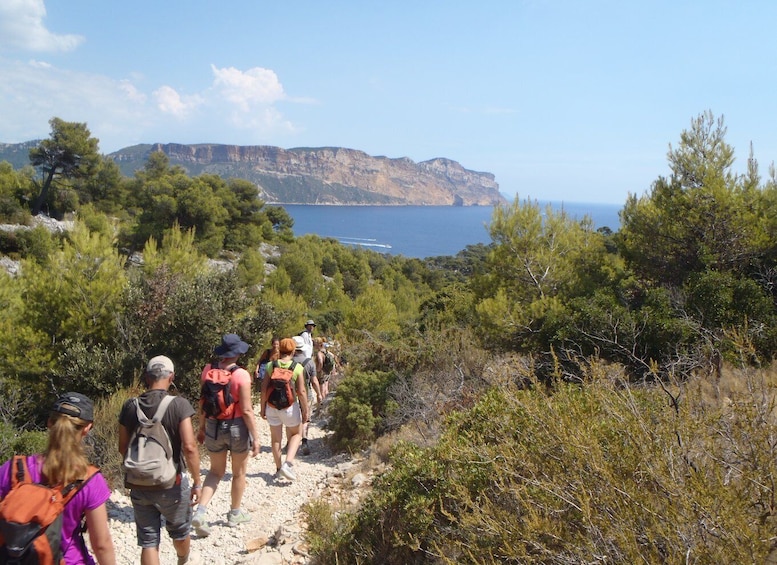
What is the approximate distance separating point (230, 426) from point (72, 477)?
2105 millimetres

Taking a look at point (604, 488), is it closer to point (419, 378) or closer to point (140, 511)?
point (140, 511)

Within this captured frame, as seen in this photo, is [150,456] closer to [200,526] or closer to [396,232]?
[200,526]

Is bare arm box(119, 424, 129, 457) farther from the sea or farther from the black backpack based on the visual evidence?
the sea

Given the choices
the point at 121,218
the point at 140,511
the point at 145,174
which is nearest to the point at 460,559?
the point at 140,511

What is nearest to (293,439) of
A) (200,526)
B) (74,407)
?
(200,526)

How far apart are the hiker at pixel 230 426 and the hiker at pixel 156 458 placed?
93cm

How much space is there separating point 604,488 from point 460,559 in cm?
120

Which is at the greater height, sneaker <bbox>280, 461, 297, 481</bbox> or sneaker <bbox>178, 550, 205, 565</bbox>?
sneaker <bbox>178, 550, 205, 565</bbox>

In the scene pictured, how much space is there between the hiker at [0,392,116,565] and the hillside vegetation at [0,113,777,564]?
6.01 ft

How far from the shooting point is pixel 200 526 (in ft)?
14.3

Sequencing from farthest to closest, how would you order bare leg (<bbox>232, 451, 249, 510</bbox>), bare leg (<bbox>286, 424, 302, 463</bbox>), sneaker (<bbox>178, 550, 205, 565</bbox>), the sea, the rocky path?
1. the sea
2. bare leg (<bbox>286, 424, 302, 463</bbox>)
3. bare leg (<bbox>232, 451, 249, 510</bbox>)
4. the rocky path
5. sneaker (<bbox>178, 550, 205, 565</bbox>)

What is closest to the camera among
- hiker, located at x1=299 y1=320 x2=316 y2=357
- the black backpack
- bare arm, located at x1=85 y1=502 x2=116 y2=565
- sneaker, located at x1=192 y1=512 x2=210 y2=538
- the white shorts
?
bare arm, located at x1=85 y1=502 x2=116 y2=565

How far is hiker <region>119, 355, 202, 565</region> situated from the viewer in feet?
10.5

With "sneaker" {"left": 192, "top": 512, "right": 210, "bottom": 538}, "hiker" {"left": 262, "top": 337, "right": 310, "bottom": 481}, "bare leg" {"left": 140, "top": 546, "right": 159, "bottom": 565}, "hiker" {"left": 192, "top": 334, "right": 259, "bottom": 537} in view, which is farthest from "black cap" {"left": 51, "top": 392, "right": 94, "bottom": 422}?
"hiker" {"left": 262, "top": 337, "right": 310, "bottom": 481}
